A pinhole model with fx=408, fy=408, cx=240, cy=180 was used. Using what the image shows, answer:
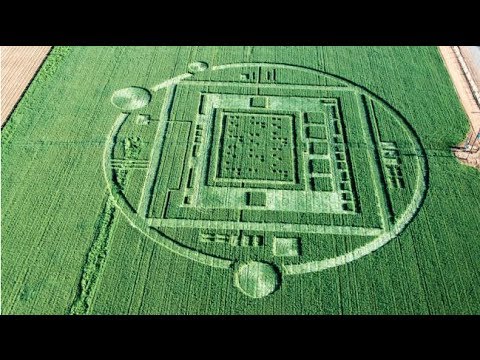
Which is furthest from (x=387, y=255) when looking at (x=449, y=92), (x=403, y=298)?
(x=449, y=92)

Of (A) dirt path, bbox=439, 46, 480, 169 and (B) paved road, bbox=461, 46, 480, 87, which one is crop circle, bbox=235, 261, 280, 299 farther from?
(B) paved road, bbox=461, 46, 480, 87

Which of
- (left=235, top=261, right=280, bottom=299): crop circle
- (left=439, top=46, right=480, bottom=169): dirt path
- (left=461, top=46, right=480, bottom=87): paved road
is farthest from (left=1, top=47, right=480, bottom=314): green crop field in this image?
(left=461, top=46, right=480, bottom=87): paved road

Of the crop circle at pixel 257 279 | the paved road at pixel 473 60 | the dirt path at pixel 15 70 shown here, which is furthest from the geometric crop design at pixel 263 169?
the paved road at pixel 473 60

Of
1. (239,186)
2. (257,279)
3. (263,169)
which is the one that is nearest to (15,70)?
(239,186)

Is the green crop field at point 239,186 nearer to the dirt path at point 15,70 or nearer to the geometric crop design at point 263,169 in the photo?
the geometric crop design at point 263,169

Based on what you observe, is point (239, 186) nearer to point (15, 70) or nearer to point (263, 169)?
point (263, 169)

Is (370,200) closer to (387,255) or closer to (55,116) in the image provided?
(387,255)

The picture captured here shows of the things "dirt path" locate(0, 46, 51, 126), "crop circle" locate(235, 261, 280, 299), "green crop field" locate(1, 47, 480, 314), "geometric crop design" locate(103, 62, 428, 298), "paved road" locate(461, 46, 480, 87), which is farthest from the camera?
"paved road" locate(461, 46, 480, 87)
